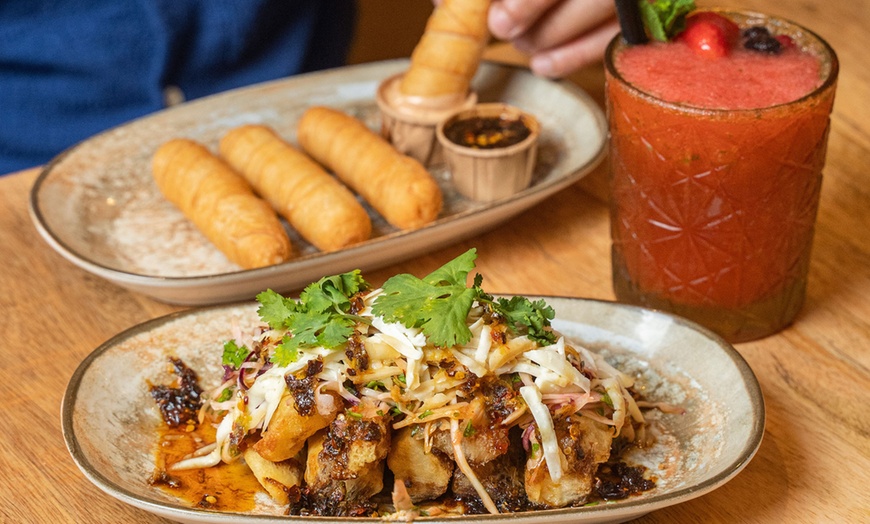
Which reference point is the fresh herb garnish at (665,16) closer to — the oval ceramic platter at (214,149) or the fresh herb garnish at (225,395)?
the oval ceramic platter at (214,149)

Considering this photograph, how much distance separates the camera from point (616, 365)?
170cm

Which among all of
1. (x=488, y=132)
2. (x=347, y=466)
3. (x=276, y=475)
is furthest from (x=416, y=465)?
(x=488, y=132)

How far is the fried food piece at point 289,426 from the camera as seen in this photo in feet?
4.61

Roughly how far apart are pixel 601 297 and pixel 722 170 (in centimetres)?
48

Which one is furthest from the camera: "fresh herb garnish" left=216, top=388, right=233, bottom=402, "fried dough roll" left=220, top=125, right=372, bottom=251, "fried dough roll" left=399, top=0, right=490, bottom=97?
"fried dough roll" left=399, top=0, right=490, bottom=97

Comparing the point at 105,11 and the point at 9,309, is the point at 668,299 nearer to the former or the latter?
the point at 9,309

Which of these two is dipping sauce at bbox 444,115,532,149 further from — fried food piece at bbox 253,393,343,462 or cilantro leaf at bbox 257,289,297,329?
fried food piece at bbox 253,393,343,462

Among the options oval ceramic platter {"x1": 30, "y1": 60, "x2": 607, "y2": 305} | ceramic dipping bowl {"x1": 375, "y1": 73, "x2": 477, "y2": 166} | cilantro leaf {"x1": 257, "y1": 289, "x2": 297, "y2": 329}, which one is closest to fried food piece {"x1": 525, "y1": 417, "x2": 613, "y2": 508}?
cilantro leaf {"x1": 257, "y1": 289, "x2": 297, "y2": 329}

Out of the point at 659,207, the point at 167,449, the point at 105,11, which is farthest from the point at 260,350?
the point at 105,11

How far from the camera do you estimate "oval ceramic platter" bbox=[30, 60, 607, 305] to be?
6.55 feet

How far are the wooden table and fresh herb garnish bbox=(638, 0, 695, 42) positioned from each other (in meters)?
0.56

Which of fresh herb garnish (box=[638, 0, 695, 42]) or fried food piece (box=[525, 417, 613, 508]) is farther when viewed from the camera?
fresh herb garnish (box=[638, 0, 695, 42])

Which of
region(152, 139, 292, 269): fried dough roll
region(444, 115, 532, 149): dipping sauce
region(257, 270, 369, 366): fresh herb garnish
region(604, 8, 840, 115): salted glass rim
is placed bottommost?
region(152, 139, 292, 269): fried dough roll

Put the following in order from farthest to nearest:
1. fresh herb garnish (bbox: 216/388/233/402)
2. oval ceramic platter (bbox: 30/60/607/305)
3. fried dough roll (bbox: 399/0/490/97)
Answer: fried dough roll (bbox: 399/0/490/97), oval ceramic platter (bbox: 30/60/607/305), fresh herb garnish (bbox: 216/388/233/402)
